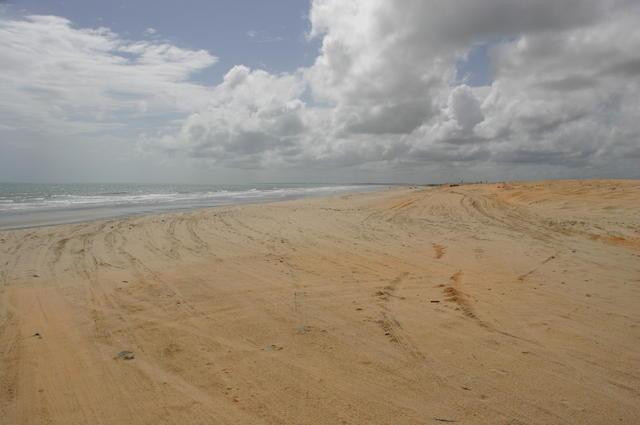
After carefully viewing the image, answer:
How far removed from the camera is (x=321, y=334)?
429 centimetres

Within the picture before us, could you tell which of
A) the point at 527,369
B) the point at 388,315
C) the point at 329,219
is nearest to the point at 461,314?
the point at 388,315

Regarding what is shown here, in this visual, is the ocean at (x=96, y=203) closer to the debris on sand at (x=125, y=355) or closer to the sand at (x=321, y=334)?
the sand at (x=321, y=334)

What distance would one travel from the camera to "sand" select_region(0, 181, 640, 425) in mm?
3035

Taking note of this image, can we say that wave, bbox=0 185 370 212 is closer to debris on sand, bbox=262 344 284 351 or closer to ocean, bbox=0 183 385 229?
ocean, bbox=0 183 385 229

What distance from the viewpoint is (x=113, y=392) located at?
327 centimetres

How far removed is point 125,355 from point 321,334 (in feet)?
6.61

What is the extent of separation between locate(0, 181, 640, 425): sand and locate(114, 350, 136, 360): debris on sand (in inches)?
0.4

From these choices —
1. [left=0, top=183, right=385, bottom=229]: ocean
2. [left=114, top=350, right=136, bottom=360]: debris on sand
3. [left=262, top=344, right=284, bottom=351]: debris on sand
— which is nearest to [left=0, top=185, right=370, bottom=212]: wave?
[left=0, top=183, right=385, bottom=229]: ocean

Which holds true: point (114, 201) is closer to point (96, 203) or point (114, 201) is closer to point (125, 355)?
point (96, 203)

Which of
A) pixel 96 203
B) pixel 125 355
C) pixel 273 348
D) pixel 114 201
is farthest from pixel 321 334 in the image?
pixel 114 201

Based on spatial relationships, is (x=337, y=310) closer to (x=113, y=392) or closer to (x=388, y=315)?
(x=388, y=315)

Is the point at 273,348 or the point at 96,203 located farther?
the point at 96,203

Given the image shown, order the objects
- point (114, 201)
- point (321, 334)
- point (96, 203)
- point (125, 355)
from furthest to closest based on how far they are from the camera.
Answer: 1. point (114, 201)
2. point (96, 203)
3. point (321, 334)
4. point (125, 355)

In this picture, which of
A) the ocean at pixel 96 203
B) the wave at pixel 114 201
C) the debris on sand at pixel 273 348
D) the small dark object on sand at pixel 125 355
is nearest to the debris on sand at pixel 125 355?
the small dark object on sand at pixel 125 355
